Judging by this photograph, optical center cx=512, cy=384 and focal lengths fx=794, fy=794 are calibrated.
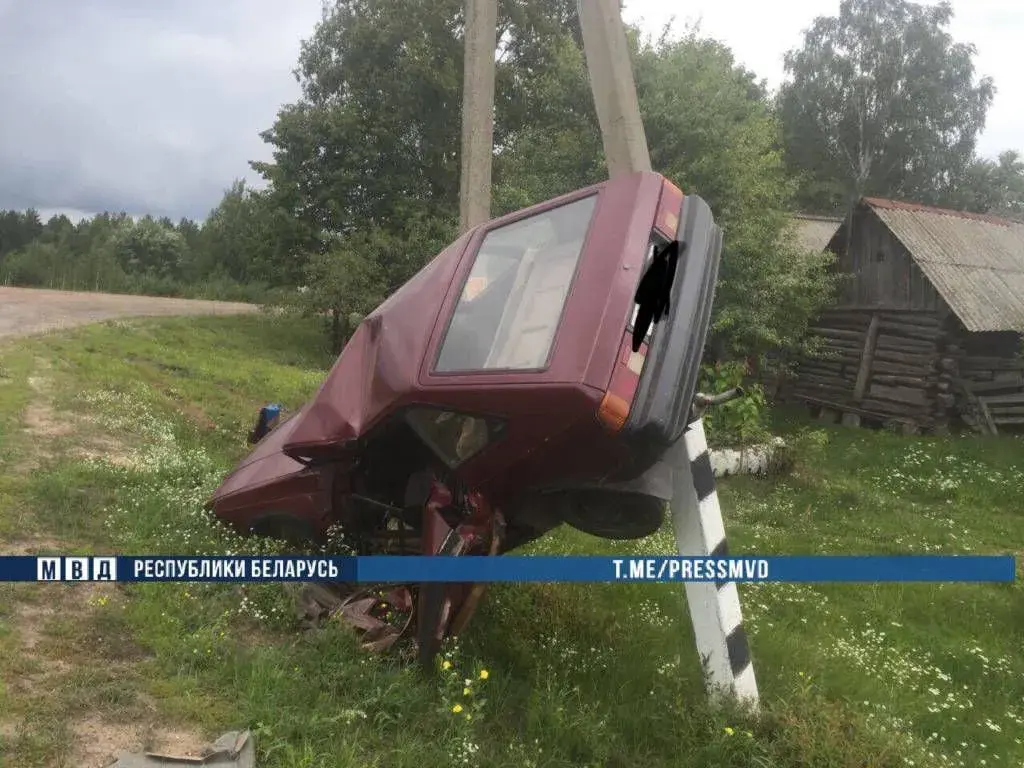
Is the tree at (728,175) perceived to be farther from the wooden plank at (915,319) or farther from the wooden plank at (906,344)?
the wooden plank at (906,344)

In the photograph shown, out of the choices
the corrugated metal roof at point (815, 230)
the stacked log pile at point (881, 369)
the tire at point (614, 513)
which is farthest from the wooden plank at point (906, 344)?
the tire at point (614, 513)

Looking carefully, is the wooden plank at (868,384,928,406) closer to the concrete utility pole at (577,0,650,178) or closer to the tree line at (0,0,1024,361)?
the tree line at (0,0,1024,361)

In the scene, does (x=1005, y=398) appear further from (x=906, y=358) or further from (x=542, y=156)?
(x=542, y=156)

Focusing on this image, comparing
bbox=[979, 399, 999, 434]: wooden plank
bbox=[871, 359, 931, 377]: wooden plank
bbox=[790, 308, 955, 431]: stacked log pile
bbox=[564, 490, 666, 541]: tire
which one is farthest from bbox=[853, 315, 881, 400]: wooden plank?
bbox=[564, 490, 666, 541]: tire

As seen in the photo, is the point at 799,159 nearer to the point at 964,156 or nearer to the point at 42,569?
the point at 964,156

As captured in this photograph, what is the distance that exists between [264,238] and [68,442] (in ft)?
53.5

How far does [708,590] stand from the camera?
3670 mm

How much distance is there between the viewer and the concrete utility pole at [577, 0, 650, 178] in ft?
18.8

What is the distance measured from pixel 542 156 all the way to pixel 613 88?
9.33 meters

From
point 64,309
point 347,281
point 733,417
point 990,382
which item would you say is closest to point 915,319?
point 990,382

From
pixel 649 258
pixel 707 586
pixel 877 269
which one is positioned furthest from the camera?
pixel 877 269

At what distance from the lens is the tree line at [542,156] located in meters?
14.4

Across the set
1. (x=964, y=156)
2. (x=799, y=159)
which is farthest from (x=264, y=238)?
(x=964, y=156)

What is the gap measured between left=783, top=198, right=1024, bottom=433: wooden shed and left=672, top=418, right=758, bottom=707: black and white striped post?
1248 cm
